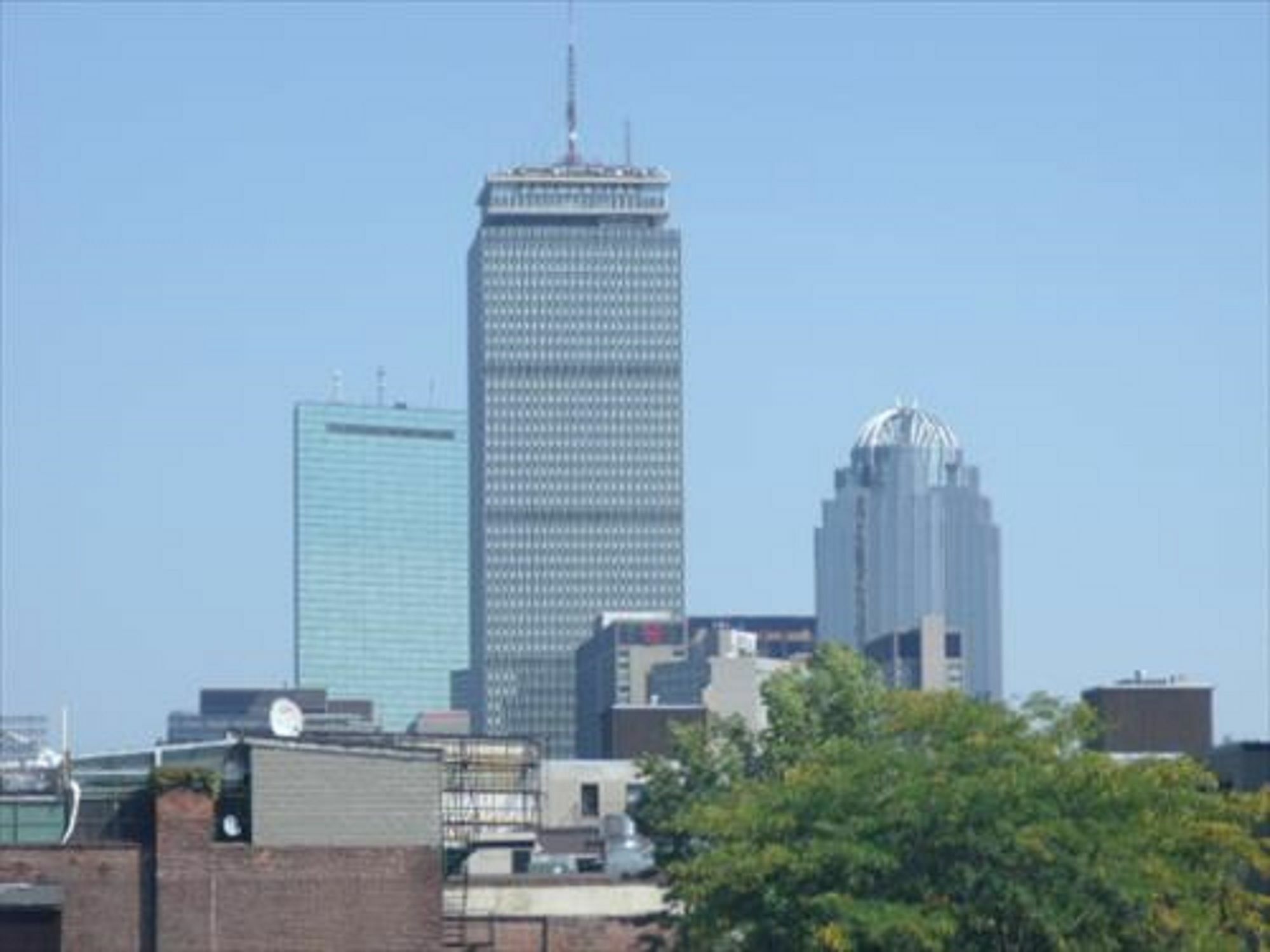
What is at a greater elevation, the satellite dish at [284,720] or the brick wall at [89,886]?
the satellite dish at [284,720]

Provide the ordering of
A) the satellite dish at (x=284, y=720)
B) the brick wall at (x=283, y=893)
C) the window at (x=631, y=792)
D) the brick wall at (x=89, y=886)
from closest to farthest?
1. the brick wall at (x=89, y=886)
2. the brick wall at (x=283, y=893)
3. the satellite dish at (x=284, y=720)
4. the window at (x=631, y=792)

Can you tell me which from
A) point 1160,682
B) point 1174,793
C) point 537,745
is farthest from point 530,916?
point 1160,682

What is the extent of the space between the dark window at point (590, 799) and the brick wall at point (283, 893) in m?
89.3

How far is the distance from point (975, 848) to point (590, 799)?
342 feet

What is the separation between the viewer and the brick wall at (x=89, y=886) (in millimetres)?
64938

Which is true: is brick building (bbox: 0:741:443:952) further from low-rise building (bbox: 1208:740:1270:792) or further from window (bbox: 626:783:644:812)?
window (bbox: 626:783:644:812)

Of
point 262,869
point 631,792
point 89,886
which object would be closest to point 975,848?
point 262,869

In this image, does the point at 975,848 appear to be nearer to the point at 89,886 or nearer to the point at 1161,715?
the point at 89,886

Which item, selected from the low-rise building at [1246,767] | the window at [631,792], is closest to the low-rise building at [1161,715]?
the window at [631,792]

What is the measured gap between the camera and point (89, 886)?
6500 centimetres

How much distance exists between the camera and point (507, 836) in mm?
86188

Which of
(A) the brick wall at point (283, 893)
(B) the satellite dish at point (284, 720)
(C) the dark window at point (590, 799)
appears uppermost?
(B) the satellite dish at point (284, 720)

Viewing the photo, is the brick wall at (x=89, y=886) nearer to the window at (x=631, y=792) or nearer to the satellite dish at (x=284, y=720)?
the satellite dish at (x=284, y=720)

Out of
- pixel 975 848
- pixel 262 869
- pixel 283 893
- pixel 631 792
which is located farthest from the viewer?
pixel 631 792
